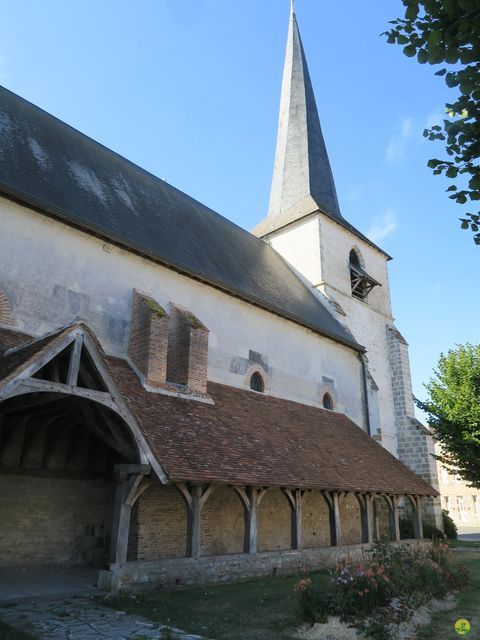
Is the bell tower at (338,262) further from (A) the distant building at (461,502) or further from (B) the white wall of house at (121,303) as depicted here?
(A) the distant building at (461,502)

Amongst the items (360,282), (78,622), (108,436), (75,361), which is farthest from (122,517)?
(360,282)

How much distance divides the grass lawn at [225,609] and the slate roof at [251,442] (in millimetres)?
1747

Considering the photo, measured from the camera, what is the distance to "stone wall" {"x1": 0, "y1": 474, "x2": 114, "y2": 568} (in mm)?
9477

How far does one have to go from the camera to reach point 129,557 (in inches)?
377

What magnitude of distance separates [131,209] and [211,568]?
9211mm

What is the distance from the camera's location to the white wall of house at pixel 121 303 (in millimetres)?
10344

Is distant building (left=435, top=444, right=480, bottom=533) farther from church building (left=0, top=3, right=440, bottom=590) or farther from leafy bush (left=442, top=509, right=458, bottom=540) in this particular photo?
church building (left=0, top=3, right=440, bottom=590)

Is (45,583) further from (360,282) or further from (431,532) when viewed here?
(360,282)

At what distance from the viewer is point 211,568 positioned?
9.37 meters

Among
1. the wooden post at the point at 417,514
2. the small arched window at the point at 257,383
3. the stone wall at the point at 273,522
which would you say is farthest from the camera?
the wooden post at the point at 417,514

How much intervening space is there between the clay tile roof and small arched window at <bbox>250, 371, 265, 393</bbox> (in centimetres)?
39

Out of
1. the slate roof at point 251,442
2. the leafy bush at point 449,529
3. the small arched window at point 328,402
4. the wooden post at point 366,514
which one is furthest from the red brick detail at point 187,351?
the leafy bush at point 449,529

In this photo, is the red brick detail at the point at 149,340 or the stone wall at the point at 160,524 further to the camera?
the red brick detail at the point at 149,340

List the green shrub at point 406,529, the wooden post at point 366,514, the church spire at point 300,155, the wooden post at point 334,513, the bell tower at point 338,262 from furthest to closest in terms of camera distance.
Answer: the church spire at point 300,155 → the bell tower at point 338,262 → the green shrub at point 406,529 → the wooden post at point 366,514 → the wooden post at point 334,513
